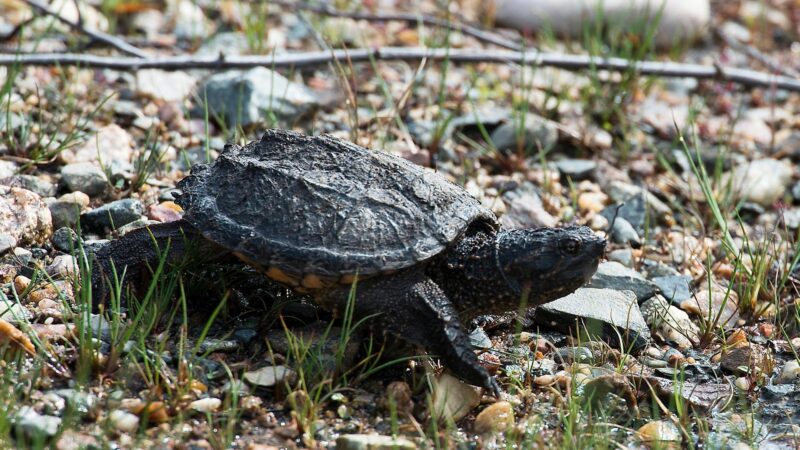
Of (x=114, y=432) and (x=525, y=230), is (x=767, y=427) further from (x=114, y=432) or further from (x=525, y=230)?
(x=114, y=432)

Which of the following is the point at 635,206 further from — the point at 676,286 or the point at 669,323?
the point at 669,323

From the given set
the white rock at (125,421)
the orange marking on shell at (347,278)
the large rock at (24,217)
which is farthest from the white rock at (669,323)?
the large rock at (24,217)

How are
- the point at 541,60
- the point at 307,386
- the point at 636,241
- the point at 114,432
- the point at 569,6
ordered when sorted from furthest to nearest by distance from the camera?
1. the point at 569,6
2. the point at 541,60
3. the point at 636,241
4. the point at 307,386
5. the point at 114,432

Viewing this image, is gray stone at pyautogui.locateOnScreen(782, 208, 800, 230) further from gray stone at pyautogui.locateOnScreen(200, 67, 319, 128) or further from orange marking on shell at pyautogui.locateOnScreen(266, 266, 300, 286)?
orange marking on shell at pyautogui.locateOnScreen(266, 266, 300, 286)

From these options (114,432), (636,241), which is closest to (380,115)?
(636,241)

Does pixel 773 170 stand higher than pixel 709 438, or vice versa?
pixel 773 170

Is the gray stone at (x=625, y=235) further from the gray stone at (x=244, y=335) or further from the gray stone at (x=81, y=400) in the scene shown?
the gray stone at (x=81, y=400)

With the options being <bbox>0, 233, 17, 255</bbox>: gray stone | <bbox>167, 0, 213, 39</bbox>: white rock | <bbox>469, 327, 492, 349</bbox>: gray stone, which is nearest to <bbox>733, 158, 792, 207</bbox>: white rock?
<bbox>469, 327, 492, 349</bbox>: gray stone
